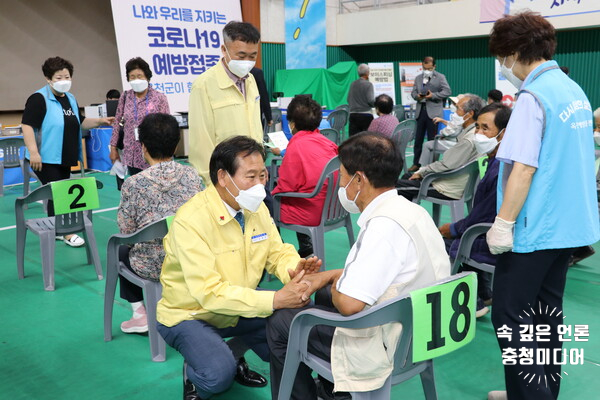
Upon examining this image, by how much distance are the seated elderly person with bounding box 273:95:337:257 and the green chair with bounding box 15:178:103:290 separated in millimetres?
1269

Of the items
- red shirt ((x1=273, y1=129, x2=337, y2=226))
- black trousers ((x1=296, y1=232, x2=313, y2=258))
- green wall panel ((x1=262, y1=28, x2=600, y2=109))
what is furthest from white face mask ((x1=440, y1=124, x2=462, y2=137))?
green wall panel ((x1=262, y1=28, x2=600, y2=109))

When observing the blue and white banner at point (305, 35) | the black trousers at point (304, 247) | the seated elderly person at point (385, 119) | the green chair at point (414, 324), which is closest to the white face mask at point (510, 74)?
the green chair at point (414, 324)

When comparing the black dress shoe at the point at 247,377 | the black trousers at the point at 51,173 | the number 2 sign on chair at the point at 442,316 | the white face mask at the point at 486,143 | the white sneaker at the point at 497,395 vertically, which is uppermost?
the white face mask at the point at 486,143

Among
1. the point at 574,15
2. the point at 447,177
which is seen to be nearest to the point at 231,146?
the point at 447,177

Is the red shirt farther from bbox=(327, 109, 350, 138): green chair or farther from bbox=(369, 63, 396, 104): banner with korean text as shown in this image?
bbox=(369, 63, 396, 104): banner with korean text

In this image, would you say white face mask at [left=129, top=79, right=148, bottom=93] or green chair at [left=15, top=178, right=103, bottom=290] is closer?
green chair at [left=15, top=178, right=103, bottom=290]

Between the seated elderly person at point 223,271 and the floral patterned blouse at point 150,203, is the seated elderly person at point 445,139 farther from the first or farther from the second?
the seated elderly person at point 223,271

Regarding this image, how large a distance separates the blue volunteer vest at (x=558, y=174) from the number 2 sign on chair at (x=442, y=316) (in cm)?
38

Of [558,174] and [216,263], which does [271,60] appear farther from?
[558,174]

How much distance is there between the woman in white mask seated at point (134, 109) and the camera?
4.05 meters

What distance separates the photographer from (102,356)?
8.75ft

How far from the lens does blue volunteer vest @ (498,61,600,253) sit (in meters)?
1.73

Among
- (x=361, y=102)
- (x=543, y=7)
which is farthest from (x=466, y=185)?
(x=543, y=7)

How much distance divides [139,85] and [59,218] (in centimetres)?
120
